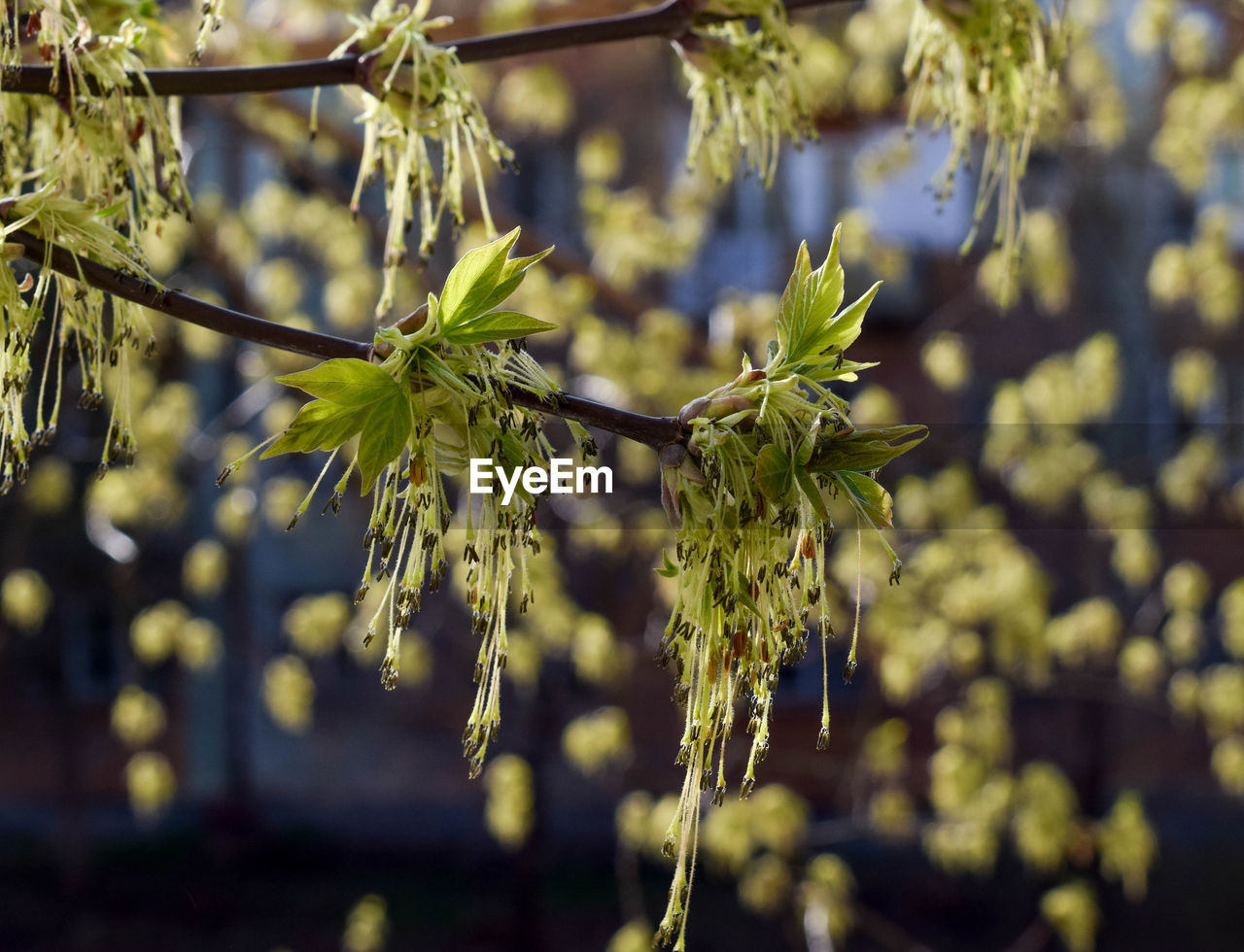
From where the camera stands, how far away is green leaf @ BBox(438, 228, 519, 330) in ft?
1.60

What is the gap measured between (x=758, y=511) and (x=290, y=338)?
214mm

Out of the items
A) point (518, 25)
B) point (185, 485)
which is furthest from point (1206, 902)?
point (518, 25)

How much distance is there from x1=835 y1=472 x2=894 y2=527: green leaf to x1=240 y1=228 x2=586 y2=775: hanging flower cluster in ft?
0.39

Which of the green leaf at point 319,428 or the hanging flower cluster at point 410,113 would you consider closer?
the green leaf at point 319,428

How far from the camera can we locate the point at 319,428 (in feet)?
1.57

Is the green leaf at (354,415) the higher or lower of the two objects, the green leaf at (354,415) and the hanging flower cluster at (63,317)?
the lower

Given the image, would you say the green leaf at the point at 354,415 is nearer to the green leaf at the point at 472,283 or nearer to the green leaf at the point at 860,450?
the green leaf at the point at 472,283

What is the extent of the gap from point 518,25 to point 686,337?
929 millimetres

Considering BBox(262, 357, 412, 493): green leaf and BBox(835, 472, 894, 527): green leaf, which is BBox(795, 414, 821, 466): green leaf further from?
BBox(262, 357, 412, 493): green leaf

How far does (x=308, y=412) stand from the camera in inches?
18.6

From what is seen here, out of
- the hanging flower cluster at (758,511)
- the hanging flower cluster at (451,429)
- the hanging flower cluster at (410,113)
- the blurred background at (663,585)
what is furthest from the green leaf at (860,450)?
the blurred background at (663,585)

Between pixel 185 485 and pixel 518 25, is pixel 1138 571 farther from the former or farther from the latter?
pixel 185 485

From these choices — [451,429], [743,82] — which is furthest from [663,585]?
[451,429]

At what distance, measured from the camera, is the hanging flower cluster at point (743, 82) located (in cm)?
81
